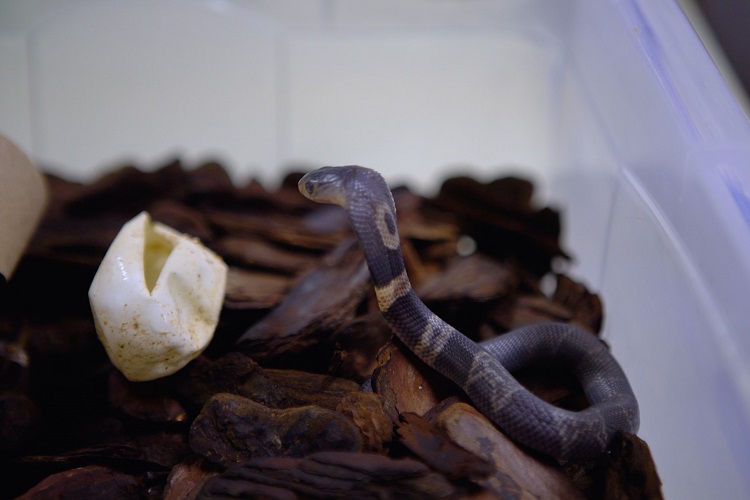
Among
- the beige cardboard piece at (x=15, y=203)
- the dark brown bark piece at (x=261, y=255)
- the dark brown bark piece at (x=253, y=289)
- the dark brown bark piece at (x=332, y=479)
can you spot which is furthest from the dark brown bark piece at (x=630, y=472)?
the beige cardboard piece at (x=15, y=203)

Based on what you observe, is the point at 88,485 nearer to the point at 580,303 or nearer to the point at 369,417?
the point at 369,417

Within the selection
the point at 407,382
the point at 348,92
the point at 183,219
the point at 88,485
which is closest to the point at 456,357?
the point at 407,382

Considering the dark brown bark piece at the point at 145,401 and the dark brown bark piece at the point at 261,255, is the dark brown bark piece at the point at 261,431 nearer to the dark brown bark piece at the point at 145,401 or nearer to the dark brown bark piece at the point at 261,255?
the dark brown bark piece at the point at 145,401

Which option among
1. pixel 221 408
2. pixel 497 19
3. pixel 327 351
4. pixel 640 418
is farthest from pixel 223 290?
pixel 497 19

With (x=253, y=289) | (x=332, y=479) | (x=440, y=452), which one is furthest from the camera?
(x=253, y=289)

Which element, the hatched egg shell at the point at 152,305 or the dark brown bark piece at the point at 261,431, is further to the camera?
the hatched egg shell at the point at 152,305

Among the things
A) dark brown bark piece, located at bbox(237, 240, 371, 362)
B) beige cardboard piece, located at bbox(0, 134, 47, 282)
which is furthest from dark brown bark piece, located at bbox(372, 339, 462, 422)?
beige cardboard piece, located at bbox(0, 134, 47, 282)

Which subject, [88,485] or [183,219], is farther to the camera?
[183,219]
